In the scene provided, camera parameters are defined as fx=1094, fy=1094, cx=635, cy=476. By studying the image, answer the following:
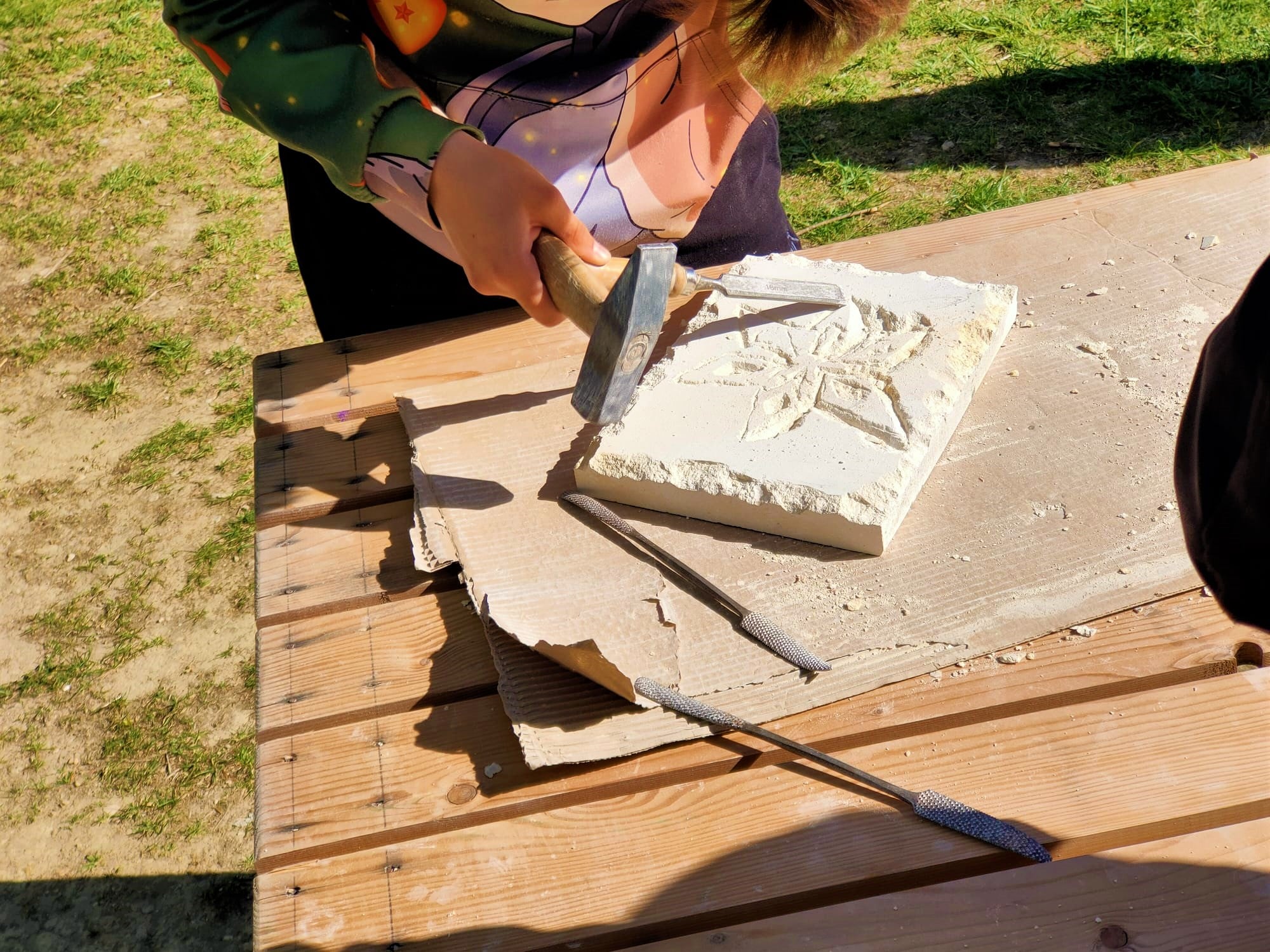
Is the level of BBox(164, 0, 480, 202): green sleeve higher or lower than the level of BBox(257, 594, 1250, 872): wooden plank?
higher

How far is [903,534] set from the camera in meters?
1.56

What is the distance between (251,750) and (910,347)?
6.82 feet

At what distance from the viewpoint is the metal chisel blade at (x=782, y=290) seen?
6.18ft

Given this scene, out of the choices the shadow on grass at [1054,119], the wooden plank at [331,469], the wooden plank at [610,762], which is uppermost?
the wooden plank at [610,762]

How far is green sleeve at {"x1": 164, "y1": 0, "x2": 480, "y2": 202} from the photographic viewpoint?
1.59 metres

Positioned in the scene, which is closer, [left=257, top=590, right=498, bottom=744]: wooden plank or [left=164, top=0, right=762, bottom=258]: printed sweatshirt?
[left=257, top=590, right=498, bottom=744]: wooden plank

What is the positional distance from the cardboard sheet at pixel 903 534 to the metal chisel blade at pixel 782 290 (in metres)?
0.29

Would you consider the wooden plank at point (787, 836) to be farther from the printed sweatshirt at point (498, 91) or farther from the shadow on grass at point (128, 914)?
the shadow on grass at point (128, 914)

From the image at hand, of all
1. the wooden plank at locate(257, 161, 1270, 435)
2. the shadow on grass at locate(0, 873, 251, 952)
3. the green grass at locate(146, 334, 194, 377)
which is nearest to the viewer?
the wooden plank at locate(257, 161, 1270, 435)

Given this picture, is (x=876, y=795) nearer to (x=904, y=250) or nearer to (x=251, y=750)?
(x=904, y=250)

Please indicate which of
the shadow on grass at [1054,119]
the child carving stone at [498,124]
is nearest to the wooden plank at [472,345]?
the child carving stone at [498,124]

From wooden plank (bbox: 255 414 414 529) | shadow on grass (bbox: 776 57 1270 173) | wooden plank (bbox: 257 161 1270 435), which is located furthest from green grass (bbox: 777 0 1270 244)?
wooden plank (bbox: 255 414 414 529)

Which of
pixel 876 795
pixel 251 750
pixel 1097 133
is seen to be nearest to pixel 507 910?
pixel 876 795

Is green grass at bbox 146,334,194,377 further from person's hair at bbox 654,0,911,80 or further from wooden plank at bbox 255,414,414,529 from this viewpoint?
person's hair at bbox 654,0,911,80
